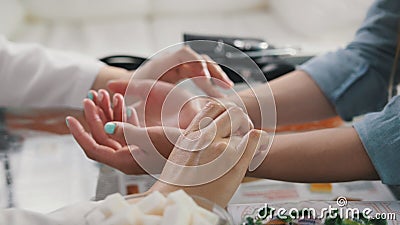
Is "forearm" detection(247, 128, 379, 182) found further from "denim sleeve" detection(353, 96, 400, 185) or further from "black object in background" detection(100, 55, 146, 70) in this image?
"black object in background" detection(100, 55, 146, 70)

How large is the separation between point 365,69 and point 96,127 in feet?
0.94

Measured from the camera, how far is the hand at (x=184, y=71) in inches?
18.9

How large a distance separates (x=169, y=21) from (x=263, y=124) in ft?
2.98

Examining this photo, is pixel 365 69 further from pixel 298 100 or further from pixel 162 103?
pixel 162 103

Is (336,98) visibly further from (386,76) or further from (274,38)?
(274,38)

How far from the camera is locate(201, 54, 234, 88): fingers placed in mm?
480

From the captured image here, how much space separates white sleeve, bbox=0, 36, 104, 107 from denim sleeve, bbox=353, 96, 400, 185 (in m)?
0.30

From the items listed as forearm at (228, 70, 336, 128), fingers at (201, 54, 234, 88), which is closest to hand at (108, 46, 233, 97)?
fingers at (201, 54, 234, 88)

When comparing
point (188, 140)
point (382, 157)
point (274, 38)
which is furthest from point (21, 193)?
point (274, 38)

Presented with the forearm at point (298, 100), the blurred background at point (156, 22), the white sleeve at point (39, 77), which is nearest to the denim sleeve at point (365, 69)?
the forearm at point (298, 100)

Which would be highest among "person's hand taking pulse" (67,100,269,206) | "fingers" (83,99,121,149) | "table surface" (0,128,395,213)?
"person's hand taking pulse" (67,100,269,206)

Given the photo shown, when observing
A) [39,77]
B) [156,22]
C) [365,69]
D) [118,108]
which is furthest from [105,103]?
[156,22]

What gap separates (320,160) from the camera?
1.49ft

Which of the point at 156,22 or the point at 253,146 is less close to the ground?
the point at 253,146
